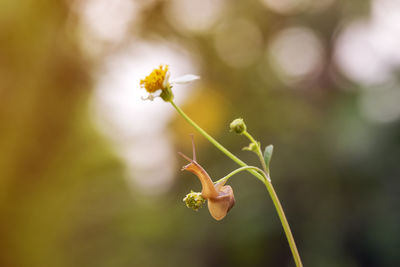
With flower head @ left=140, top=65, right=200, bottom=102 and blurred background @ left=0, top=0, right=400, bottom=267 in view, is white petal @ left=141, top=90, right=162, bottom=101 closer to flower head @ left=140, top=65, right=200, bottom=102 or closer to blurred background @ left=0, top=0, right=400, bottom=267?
flower head @ left=140, top=65, right=200, bottom=102

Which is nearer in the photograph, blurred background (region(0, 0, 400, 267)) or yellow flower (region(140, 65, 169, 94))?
yellow flower (region(140, 65, 169, 94))

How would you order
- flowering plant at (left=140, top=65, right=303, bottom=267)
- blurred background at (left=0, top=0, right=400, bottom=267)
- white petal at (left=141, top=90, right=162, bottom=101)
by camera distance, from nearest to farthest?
flowering plant at (left=140, top=65, right=303, bottom=267) < white petal at (left=141, top=90, right=162, bottom=101) < blurred background at (left=0, top=0, right=400, bottom=267)

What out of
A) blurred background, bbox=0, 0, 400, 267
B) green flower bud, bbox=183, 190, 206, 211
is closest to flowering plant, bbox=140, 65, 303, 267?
green flower bud, bbox=183, 190, 206, 211

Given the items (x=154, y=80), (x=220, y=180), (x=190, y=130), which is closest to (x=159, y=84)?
(x=154, y=80)

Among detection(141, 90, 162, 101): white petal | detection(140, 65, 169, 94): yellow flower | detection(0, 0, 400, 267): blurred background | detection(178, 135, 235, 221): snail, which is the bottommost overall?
detection(178, 135, 235, 221): snail

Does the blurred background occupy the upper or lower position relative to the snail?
upper

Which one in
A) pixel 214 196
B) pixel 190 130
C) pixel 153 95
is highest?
pixel 190 130

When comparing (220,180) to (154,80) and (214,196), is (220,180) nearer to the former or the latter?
(214,196)

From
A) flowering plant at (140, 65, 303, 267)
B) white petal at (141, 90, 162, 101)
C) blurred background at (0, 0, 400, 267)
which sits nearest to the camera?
flowering plant at (140, 65, 303, 267)

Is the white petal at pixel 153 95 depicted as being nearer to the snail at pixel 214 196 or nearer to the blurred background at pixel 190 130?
the snail at pixel 214 196
